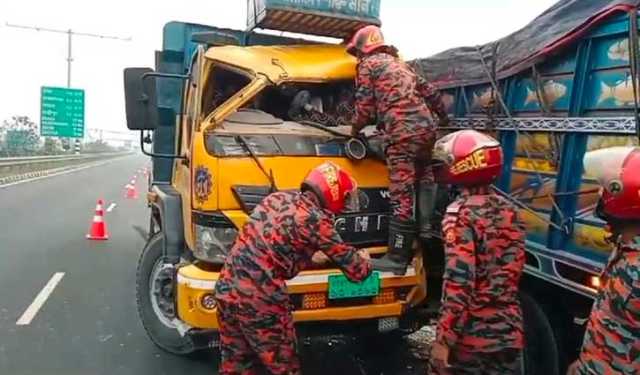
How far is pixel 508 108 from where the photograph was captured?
3.87m

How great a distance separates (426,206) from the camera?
4215 mm

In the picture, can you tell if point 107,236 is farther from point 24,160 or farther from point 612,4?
point 24,160

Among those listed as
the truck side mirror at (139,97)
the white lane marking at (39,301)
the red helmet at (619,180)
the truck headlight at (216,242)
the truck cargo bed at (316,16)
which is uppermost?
the truck cargo bed at (316,16)

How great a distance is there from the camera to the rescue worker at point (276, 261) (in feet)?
10.3

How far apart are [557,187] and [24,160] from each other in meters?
24.9

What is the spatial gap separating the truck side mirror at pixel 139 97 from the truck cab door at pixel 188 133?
0.29 m

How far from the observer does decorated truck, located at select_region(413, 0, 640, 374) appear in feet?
10.0

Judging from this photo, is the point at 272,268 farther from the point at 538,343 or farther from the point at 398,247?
the point at 538,343

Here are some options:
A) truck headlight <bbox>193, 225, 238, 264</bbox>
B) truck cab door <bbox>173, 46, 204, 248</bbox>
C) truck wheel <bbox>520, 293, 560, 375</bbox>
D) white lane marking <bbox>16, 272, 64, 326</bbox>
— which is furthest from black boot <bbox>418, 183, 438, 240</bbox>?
white lane marking <bbox>16, 272, 64, 326</bbox>

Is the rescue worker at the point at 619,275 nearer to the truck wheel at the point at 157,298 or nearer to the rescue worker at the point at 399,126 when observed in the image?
the rescue worker at the point at 399,126

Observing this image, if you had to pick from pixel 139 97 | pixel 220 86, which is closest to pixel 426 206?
pixel 220 86

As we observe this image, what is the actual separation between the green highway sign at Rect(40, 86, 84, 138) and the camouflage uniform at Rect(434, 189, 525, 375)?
33969mm

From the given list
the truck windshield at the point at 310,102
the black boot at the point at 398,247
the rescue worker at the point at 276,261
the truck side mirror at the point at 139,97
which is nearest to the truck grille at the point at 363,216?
the black boot at the point at 398,247

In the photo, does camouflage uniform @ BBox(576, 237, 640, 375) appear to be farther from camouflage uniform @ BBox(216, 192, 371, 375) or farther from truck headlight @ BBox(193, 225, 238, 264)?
truck headlight @ BBox(193, 225, 238, 264)
